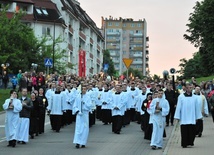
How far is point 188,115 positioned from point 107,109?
36.9 ft

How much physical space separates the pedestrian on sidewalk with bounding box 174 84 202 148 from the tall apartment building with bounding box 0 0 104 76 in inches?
1995

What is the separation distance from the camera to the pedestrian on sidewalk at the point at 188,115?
1817 cm

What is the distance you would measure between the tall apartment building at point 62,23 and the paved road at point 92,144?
149 feet

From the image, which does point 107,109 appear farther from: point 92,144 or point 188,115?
point 188,115

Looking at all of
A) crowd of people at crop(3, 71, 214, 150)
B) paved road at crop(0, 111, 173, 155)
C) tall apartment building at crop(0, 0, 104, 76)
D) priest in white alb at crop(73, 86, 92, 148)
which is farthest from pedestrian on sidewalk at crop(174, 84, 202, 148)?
tall apartment building at crop(0, 0, 104, 76)

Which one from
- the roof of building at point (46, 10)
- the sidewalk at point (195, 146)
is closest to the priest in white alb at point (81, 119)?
the sidewalk at point (195, 146)

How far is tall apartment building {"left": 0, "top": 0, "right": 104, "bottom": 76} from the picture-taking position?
8000 cm

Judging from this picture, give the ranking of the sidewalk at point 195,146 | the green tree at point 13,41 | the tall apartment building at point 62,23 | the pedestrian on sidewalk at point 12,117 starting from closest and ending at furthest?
the sidewalk at point 195,146
the pedestrian on sidewalk at point 12,117
the green tree at point 13,41
the tall apartment building at point 62,23

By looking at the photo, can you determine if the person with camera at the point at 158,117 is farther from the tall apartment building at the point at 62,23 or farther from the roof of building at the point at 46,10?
the roof of building at the point at 46,10

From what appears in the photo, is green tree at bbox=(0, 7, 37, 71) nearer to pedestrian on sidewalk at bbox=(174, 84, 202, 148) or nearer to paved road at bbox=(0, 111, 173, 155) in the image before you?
paved road at bbox=(0, 111, 173, 155)

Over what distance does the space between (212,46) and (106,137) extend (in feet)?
115

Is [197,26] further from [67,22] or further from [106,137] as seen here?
[106,137]

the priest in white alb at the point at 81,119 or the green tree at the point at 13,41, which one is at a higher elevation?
the green tree at the point at 13,41

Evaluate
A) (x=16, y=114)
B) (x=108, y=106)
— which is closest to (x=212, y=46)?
(x=108, y=106)
